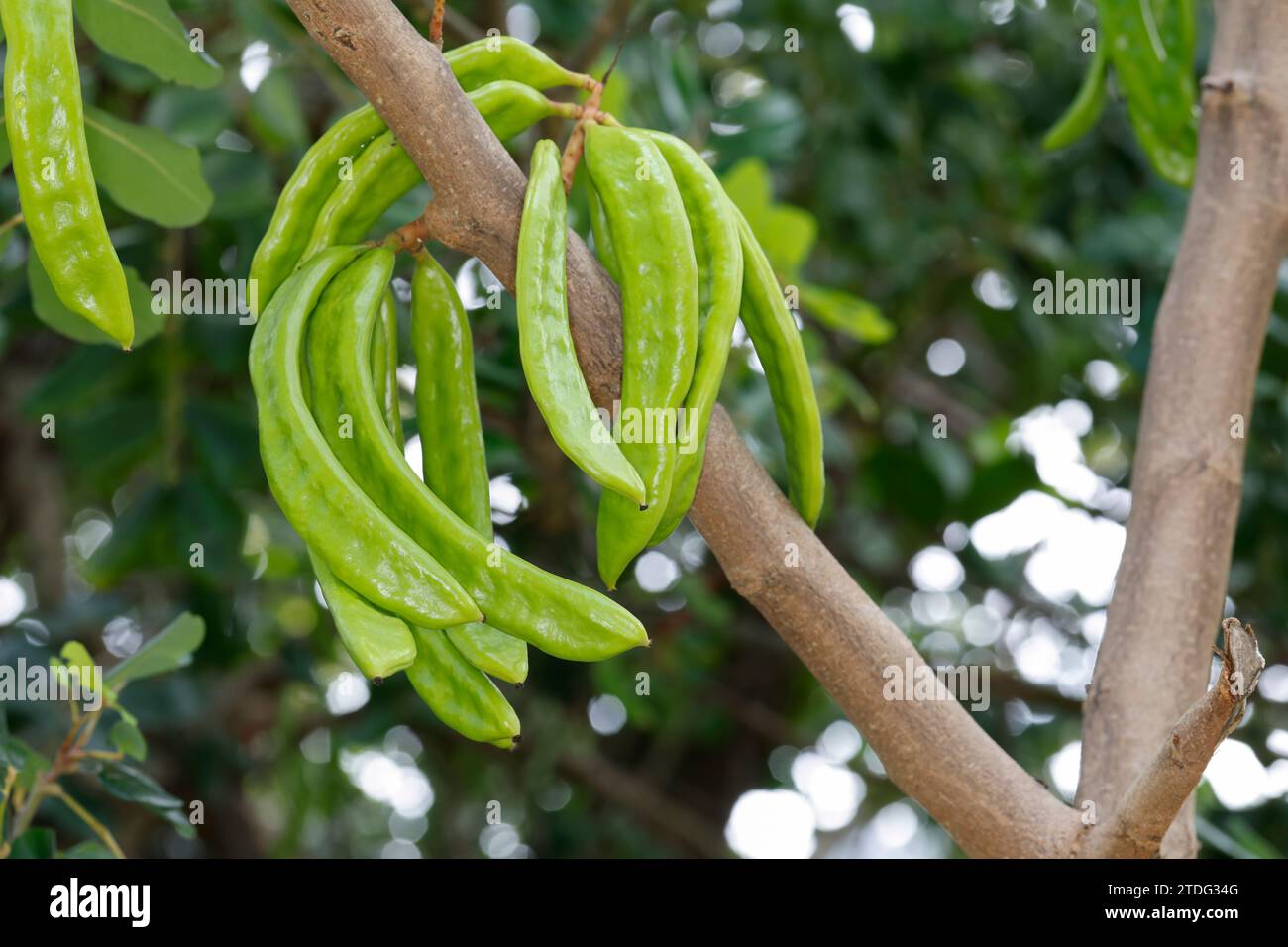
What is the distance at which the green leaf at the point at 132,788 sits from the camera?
1376 millimetres

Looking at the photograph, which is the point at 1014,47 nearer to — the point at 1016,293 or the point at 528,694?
the point at 1016,293

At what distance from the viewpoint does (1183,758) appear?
89cm

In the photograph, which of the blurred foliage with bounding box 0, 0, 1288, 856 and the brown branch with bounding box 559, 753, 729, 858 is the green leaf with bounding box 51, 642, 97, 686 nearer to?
the blurred foliage with bounding box 0, 0, 1288, 856

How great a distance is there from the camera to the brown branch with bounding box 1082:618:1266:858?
2.78 ft

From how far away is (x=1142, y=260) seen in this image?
7.52ft

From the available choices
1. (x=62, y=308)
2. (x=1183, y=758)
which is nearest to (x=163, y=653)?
(x=62, y=308)

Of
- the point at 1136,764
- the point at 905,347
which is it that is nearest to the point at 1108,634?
the point at 1136,764

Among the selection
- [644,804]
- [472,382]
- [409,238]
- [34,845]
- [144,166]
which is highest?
[144,166]

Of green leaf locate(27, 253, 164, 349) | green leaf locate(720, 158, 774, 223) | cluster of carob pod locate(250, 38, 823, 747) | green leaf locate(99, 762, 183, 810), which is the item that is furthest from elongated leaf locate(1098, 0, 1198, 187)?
green leaf locate(99, 762, 183, 810)

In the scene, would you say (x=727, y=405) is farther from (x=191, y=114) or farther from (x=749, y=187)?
(x=191, y=114)

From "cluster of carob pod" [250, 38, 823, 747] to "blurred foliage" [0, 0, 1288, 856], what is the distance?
46 centimetres

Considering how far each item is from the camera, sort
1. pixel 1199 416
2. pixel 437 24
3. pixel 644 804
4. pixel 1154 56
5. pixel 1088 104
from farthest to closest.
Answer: pixel 644 804 → pixel 1088 104 → pixel 1154 56 → pixel 1199 416 → pixel 437 24

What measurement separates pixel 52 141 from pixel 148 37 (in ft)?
1.55

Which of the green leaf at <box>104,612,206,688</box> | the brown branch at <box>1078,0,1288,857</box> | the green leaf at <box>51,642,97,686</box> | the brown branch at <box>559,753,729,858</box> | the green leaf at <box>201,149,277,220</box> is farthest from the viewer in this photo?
the brown branch at <box>559,753,729,858</box>
